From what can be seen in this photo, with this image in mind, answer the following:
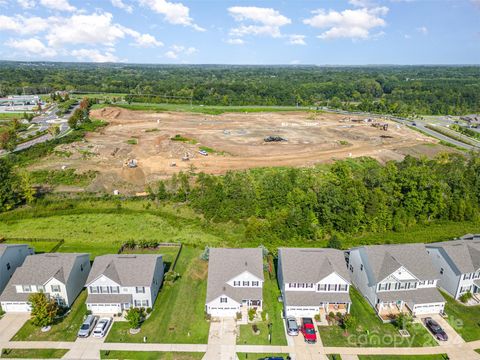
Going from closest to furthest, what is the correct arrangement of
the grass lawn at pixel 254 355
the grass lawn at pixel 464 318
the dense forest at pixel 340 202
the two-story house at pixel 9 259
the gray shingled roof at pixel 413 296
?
the grass lawn at pixel 254 355 < the grass lawn at pixel 464 318 < the gray shingled roof at pixel 413 296 < the two-story house at pixel 9 259 < the dense forest at pixel 340 202

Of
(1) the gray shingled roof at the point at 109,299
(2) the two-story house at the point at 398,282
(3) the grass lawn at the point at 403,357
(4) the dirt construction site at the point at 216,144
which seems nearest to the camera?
(3) the grass lawn at the point at 403,357

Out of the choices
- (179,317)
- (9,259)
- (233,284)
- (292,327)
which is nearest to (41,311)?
(9,259)

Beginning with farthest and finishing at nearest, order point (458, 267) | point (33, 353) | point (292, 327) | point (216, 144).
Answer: point (216, 144) → point (458, 267) → point (292, 327) → point (33, 353)

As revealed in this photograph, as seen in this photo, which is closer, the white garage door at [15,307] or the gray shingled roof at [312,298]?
the gray shingled roof at [312,298]

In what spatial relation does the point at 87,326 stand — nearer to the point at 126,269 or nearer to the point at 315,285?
the point at 126,269

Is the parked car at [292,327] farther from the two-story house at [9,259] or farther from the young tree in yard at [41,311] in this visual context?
the two-story house at [9,259]

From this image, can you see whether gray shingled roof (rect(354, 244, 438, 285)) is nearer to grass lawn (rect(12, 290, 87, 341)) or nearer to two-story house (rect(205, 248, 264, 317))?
two-story house (rect(205, 248, 264, 317))

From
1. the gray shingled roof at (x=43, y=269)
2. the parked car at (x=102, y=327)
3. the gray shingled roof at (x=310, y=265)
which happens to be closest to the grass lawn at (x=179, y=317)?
the parked car at (x=102, y=327)

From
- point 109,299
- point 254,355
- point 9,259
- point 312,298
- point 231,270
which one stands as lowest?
point 254,355
